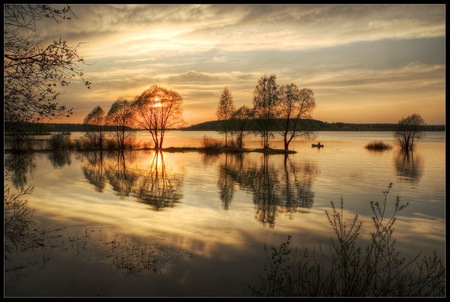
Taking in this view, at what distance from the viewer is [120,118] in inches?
2884

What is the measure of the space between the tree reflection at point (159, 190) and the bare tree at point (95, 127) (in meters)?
42.5

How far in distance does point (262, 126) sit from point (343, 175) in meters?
38.8

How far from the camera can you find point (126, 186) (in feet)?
84.4

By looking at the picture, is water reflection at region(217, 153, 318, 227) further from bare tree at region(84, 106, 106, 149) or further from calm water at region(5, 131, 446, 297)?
bare tree at region(84, 106, 106, 149)

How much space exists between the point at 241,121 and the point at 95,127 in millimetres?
31793

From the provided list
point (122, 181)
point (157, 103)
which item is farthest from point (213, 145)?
point (122, 181)

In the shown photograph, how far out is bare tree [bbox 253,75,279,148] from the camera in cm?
7000

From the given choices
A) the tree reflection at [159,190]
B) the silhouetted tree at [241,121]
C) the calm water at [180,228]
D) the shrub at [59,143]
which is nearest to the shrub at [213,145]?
the silhouetted tree at [241,121]

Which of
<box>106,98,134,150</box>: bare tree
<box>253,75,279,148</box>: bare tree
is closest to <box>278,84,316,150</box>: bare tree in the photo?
<box>253,75,279,148</box>: bare tree

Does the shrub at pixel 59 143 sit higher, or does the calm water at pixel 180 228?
the shrub at pixel 59 143

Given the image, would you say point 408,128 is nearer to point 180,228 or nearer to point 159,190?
point 159,190

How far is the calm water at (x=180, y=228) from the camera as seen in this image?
9453 mm

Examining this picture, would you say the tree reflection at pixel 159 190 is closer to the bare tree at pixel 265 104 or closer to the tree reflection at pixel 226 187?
the tree reflection at pixel 226 187

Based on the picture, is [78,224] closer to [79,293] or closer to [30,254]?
[30,254]
